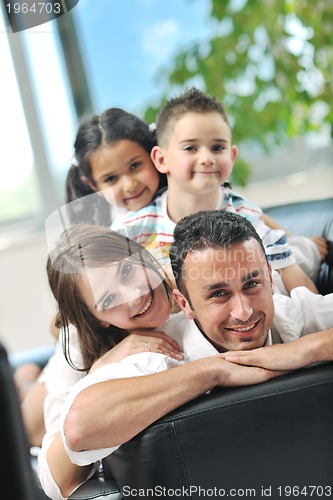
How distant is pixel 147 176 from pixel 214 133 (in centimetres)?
13

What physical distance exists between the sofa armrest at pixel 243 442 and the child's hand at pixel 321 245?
331 millimetres

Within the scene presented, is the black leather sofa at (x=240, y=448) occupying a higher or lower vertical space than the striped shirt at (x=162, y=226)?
lower

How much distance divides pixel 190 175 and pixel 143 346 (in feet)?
0.93

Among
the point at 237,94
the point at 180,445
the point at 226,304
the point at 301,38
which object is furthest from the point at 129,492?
the point at 237,94

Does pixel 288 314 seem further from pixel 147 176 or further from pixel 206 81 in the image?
pixel 206 81

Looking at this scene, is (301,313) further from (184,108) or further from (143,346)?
(184,108)

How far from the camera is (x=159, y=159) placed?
1.27m

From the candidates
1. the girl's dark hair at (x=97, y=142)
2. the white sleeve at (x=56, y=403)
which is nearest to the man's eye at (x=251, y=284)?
the girl's dark hair at (x=97, y=142)

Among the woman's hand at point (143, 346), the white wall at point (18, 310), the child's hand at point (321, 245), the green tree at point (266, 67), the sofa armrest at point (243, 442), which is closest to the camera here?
the sofa armrest at point (243, 442)

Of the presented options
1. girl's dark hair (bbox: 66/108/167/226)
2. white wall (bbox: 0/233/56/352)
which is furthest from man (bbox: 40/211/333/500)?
white wall (bbox: 0/233/56/352)

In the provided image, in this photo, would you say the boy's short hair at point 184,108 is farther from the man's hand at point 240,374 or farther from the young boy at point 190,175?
the man's hand at point 240,374

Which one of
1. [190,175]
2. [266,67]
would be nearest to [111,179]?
[190,175]

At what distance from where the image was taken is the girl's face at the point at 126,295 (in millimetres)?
1234

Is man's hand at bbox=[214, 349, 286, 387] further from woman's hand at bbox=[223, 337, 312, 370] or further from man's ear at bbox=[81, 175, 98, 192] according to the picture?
man's ear at bbox=[81, 175, 98, 192]
